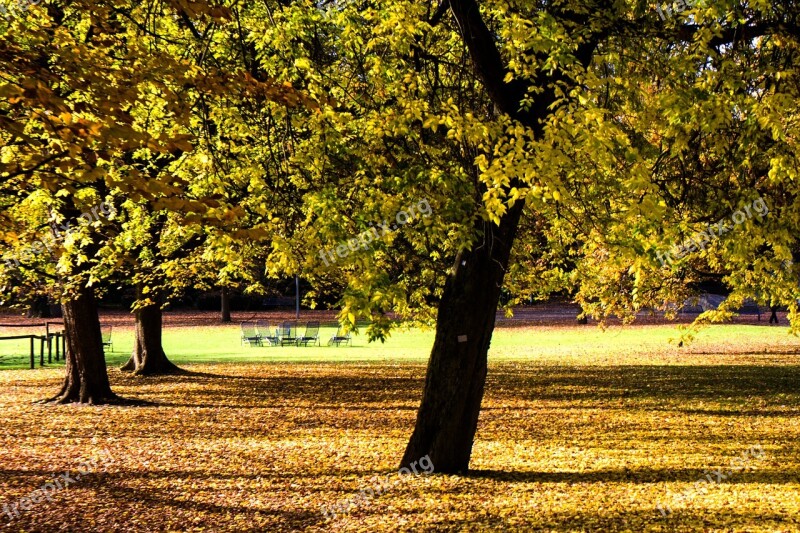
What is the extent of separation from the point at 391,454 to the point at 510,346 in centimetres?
2304

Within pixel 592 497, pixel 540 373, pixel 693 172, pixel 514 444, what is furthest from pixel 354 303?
pixel 540 373

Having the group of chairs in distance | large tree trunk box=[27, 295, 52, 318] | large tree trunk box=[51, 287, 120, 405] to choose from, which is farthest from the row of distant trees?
large tree trunk box=[27, 295, 52, 318]

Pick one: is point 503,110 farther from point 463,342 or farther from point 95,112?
point 95,112

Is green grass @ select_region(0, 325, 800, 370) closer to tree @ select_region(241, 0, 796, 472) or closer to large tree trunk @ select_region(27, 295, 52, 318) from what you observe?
large tree trunk @ select_region(27, 295, 52, 318)

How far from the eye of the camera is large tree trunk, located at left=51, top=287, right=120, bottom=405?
14.4 metres

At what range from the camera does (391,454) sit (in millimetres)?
10578

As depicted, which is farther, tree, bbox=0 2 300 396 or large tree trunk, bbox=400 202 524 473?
large tree trunk, bbox=400 202 524 473

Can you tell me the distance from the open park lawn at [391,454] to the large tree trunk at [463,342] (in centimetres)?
62

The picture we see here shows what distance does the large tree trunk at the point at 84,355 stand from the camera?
Answer: 47.2 ft

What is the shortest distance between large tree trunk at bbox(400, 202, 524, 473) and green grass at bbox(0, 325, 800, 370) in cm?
1357

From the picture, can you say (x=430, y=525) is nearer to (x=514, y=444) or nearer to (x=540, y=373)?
(x=514, y=444)

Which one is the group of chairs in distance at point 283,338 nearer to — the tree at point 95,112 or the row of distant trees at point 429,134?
the row of distant trees at point 429,134

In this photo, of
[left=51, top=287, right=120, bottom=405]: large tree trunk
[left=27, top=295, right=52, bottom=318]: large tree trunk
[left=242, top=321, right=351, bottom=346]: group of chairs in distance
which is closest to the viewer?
[left=51, top=287, right=120, bottom=405]: large tree trunk

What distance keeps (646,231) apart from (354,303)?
3568mm
